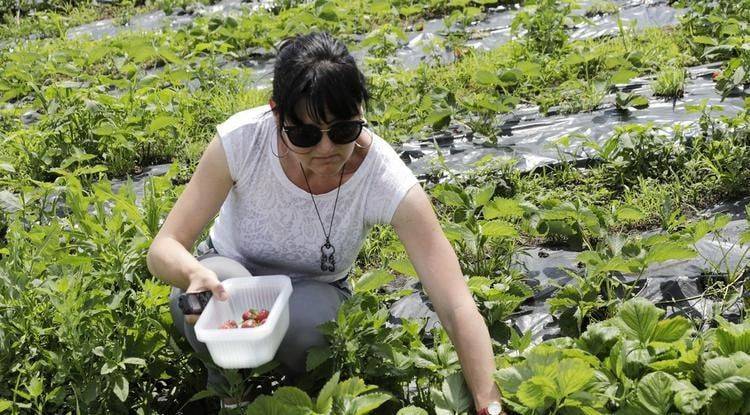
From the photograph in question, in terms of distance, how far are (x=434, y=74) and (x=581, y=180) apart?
151cm

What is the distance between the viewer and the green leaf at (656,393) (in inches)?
77.8

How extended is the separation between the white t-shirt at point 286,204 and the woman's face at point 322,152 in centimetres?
12

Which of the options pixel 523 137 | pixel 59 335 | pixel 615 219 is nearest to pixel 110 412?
pixel 59 335

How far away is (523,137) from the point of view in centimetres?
416

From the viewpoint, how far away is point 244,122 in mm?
2461

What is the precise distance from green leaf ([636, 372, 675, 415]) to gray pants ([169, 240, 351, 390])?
816 mm

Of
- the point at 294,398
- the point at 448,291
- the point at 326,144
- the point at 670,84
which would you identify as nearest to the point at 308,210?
the point at 326,144

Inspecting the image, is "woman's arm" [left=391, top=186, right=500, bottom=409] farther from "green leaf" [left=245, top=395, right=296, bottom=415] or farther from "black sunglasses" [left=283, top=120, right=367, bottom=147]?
"green leaf" [left=245, top=395, right=296, bottom=415]

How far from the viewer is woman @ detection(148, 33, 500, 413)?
2.15 metres

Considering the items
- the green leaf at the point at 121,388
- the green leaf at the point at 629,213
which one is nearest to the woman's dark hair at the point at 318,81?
the green leaf at the point at 121,388

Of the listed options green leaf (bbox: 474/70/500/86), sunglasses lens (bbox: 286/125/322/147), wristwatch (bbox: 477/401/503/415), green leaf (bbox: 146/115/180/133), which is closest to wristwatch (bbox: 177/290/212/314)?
sunglasses lens (bbox: 286/125/322/147)

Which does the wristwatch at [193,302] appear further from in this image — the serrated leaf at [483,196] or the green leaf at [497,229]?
the serrated leaf at [483,196]

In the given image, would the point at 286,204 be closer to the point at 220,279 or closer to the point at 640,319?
the point at 220,279

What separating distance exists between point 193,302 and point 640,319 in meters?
1.09
